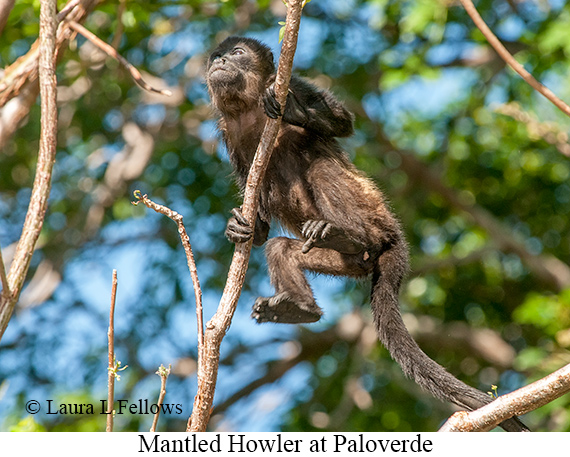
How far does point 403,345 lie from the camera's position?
13.2 feet

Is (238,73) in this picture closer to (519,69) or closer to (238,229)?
(238,229)

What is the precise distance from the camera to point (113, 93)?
9180 mm

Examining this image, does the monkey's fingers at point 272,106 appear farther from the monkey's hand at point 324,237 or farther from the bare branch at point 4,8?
the bare branch at point 4,8

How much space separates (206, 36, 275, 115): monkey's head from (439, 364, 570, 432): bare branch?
2.57 meters

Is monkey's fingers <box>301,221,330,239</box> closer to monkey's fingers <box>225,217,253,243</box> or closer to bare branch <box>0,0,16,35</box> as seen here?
monkey's fingers <box>225,217,253,243</box>

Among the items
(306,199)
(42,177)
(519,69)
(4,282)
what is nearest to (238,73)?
(306,199)

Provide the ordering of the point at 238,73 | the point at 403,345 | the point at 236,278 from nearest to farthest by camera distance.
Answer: the point at 236,278 → the point at 403,345 → the point at 238,73

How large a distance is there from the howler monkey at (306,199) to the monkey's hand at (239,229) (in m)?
0.03

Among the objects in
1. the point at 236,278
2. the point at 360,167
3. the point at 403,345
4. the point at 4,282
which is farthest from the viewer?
the point at 360,167

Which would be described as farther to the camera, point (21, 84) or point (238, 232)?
point (21, 84)

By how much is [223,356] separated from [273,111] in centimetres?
589

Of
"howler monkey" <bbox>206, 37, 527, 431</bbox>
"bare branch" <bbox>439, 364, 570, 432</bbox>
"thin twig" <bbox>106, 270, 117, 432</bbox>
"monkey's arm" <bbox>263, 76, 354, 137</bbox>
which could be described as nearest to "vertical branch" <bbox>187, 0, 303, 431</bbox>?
"thin twig" <bbox>106, 270, 117, 432</bbox>

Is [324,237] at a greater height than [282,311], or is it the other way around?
[324,237]

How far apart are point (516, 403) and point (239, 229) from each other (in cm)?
170
